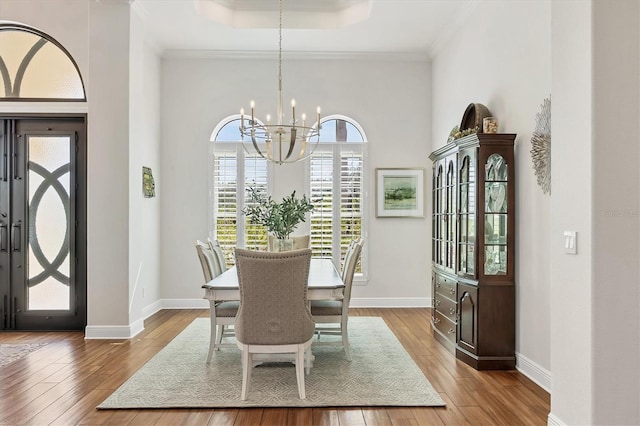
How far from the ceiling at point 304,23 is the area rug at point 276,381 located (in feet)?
12.2

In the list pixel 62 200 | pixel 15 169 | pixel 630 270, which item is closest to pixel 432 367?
pixel 630 270

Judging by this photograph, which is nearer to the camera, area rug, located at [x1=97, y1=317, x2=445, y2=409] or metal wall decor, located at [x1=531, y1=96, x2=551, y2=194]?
area rug, located at [x1=97, y1=317, x2=445, y2=409]

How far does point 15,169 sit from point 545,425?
5.62 metres

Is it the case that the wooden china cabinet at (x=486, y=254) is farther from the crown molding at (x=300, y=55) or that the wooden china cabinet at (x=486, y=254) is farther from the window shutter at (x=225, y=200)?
the window shutter at (x=225, y=200)

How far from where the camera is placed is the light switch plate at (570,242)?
237 cm

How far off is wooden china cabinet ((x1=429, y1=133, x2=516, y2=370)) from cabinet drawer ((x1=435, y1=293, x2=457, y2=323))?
10 centimetres

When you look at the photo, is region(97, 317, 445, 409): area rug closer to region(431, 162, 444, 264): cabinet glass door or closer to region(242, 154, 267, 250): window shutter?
region(431, 162, 444, 264): cabinet glass door

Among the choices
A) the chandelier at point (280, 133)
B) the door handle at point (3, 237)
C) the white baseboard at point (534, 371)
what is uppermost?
the chandelier at point (280, 133)

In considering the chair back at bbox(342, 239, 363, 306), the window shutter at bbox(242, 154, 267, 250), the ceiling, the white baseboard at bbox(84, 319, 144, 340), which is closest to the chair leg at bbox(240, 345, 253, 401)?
the chair back at bbox(342, 239, 363, 306)

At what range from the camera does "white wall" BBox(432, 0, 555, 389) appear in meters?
3.42

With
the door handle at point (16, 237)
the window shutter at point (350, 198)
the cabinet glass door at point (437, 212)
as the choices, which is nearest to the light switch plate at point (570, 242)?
the cabinet glass door at point (437, 212)

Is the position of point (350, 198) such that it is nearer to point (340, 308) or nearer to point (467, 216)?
point (467, 216)

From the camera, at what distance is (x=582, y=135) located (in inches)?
92.0

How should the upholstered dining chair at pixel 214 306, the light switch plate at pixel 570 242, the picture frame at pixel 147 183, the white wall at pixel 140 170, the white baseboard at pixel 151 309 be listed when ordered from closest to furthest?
the light switch plate at pixel 570 242, the upholstered dining chair at pixel 214 306, the white wall at pixel 140 170, the picture frame at pixel 147 183, the white baseboard at pixel 151 309
